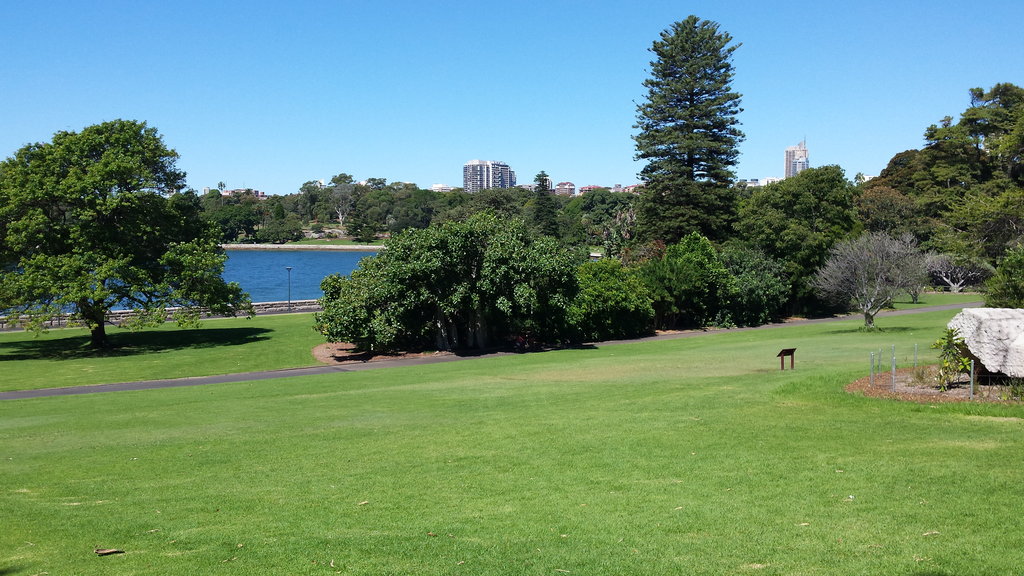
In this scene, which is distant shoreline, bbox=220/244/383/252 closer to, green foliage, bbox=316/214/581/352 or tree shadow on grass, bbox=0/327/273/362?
tree shadow on grass, bbox=0/327/273/362

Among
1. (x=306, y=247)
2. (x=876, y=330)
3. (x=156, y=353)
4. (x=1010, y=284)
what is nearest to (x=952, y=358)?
(x=1010, y=284)

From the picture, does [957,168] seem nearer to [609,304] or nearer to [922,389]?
[609,304]

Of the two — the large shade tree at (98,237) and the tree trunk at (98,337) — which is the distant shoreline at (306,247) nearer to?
the large shade tree at (98,237)

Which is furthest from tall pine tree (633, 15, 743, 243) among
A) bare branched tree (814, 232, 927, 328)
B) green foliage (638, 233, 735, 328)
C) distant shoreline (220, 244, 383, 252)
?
distant shoreline (220, 244, 383, 252)

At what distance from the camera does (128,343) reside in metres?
44.5

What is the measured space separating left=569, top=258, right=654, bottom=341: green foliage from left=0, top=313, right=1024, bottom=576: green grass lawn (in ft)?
74.0

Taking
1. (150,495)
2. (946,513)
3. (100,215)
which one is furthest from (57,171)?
(946,513)

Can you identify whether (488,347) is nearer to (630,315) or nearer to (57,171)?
(630,315)

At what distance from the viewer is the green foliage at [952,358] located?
19219mm

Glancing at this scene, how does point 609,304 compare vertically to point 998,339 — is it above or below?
above

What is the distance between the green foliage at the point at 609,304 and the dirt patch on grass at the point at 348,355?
938 cm

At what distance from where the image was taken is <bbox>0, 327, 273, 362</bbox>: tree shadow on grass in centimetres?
4053

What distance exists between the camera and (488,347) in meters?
42.7

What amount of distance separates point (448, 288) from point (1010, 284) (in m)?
25.0
